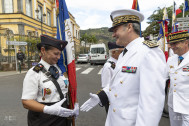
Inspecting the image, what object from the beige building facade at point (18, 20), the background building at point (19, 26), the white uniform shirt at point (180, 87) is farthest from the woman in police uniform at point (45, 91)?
the beige building facade at point (18, 20)

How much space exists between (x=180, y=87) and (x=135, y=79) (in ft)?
5.03

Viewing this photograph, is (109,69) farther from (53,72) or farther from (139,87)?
(139,87)

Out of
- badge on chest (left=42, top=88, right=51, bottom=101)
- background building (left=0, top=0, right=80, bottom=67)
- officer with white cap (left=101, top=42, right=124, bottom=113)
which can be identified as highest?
background building (left=0, top=0, right=80, bottom=67)

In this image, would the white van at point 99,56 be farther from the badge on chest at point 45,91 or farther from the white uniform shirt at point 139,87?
the white uniform shirt at point 139,87

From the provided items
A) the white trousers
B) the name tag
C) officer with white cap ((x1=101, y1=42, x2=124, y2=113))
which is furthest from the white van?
the name tag

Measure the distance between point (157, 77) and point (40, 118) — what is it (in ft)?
4.90

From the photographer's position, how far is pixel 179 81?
2459 millimetres

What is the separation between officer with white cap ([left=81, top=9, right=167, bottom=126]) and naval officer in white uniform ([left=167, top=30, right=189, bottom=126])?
1361mm

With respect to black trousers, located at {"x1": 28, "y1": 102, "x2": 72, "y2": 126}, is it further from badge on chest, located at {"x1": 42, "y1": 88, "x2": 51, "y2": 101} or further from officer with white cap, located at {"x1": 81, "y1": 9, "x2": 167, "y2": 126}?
officer with white cap, located at {"x1": 81, "y1": 9, "x2": 167, "y2": 126}

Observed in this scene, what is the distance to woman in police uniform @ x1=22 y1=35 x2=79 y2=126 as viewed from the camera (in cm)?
171

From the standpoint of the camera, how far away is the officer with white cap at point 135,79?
124cm

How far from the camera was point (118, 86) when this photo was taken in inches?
58.1

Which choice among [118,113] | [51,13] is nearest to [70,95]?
[118,113]

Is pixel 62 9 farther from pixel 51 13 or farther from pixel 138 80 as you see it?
pixel 51 13
